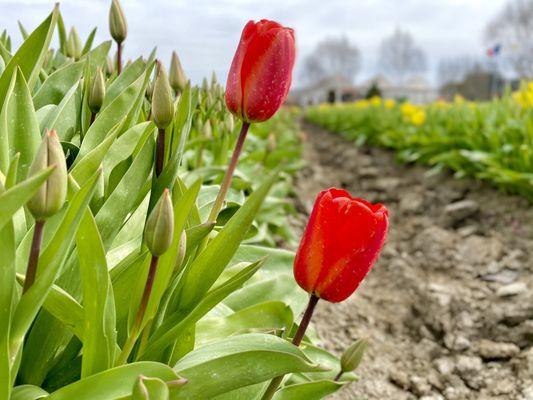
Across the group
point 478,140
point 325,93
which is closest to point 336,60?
point 325,93

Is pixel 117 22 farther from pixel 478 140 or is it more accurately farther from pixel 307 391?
pixel 478 140

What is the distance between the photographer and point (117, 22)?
1.54m

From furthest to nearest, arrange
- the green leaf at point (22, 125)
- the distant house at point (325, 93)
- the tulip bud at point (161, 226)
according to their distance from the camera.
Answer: the distant house at point (325, 93) < the green leaf at point (22, 125) < the tulip bud at point (161, 226)

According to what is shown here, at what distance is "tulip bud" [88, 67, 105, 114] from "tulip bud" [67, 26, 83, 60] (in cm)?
73

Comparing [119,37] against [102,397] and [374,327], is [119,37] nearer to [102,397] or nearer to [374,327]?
[102,397]

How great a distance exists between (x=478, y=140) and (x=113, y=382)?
17.1 feet

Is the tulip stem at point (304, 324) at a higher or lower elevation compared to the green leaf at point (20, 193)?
lower

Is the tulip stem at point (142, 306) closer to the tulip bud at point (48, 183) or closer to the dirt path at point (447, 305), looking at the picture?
the tulip bud at point (48, 183)

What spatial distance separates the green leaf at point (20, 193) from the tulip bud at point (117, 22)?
0.93 meters

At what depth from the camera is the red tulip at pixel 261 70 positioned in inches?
37.4

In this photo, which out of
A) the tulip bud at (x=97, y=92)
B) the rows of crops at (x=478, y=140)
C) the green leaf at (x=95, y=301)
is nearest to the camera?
the green leaf at (x=95, y=301)

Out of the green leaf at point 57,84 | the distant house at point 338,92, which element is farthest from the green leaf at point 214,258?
the distant house at point 338,92

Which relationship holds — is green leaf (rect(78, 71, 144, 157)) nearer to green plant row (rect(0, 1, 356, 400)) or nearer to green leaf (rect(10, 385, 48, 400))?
green plant row (rect(0, 1, 356, 400))

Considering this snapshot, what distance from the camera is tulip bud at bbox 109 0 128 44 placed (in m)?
1.53
